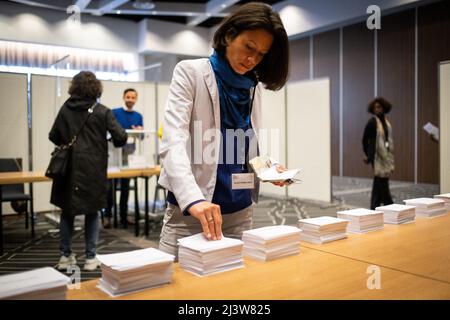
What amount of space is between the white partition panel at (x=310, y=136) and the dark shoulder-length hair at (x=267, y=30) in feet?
15.2

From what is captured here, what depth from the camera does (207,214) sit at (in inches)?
43.5

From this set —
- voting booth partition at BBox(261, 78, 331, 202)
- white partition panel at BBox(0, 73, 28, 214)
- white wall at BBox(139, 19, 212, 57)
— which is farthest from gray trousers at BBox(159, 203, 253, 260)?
white wall at BBox(139, 19, 212, 57)

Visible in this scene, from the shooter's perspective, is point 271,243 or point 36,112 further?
point 36,112

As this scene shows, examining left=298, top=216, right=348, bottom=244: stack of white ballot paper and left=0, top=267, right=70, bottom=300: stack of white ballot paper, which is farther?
left=298, top=216, right=348, bottom=244: stack of white ballot paper

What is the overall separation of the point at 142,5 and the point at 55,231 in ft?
16.9

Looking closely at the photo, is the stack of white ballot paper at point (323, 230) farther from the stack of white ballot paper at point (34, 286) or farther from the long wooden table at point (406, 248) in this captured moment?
the stack of white ballot paper at point (34, 286)

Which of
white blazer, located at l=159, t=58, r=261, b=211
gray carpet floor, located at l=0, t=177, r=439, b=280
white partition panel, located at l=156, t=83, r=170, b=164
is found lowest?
gray carpet floor, located at l=0, t=177, r=439, b=280

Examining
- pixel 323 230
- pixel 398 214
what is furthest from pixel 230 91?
pixel 398 214

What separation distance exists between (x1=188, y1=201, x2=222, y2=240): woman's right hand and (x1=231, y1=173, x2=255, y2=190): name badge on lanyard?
27cm

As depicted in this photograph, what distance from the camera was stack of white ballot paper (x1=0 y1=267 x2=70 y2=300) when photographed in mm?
833

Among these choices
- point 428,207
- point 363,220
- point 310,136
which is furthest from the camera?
point 310,136

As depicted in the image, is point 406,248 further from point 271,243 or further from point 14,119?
point 14,119

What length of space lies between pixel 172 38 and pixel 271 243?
30.3ft

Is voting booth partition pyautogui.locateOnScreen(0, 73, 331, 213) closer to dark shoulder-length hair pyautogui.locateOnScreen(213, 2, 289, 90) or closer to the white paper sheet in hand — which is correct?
dark shoulder-length hair pyautogui.locateOnScreen(213, 2, 289, 90)
